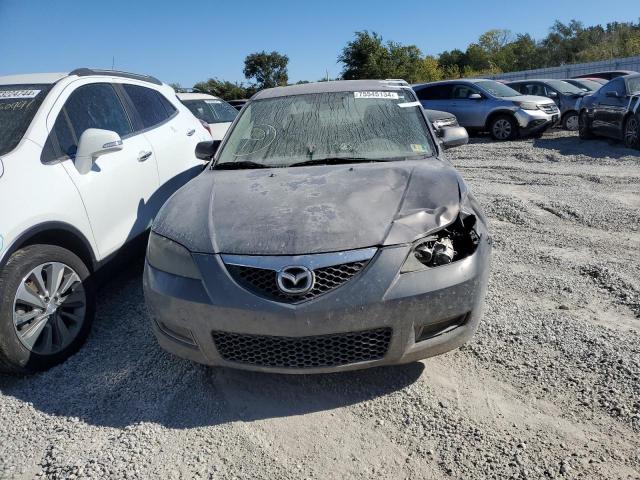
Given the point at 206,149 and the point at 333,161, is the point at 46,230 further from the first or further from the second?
the point at 333,161

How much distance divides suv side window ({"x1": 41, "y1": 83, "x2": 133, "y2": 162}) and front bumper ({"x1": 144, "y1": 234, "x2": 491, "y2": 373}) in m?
1.52

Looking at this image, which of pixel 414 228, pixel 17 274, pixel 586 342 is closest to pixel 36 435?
pixel 17 274

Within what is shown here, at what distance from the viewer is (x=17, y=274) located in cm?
286

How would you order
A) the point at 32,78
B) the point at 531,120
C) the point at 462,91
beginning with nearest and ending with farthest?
the point at 32,78 → the point at 531,120 → the point at 462,91

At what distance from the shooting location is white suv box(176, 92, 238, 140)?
9.82 meters

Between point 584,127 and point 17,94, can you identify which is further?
point 584,127

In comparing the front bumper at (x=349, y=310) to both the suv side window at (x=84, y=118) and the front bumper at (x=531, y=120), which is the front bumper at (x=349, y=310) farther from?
the front bumper at (x=531, y=120)

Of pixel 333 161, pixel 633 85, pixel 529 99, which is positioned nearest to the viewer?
pixel 333 161

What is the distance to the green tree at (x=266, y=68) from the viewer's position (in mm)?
70500

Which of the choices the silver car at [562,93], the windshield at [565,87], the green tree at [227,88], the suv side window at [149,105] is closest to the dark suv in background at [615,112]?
the silver car at [562,93]

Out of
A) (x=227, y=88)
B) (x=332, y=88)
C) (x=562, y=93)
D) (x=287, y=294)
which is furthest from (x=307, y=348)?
(x=227, y=88)

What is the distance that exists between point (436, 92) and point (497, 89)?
1639mm

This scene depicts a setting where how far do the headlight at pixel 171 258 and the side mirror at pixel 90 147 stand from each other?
1.09 metres

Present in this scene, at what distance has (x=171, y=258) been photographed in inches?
103
